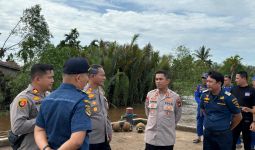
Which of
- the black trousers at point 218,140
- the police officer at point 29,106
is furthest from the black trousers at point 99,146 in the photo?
the black trousers at point 218,140

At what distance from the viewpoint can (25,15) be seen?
27.0m

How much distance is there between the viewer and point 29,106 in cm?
325

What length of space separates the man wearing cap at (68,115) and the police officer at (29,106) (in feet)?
2.04

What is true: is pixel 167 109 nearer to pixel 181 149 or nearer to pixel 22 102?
pixel 22 102

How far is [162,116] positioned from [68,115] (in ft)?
8.27

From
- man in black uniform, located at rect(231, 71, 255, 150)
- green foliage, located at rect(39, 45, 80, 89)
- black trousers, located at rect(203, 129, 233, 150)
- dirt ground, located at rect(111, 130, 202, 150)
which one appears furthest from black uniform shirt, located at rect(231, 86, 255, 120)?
green foliage, located at rect(39, 45, 80, 89)

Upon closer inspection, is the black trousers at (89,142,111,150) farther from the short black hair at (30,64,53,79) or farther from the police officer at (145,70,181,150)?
the short black hair at (30,64,53,79)

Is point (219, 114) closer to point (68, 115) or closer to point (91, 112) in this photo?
point (91, 112)

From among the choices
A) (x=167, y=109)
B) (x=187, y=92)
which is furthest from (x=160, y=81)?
(x=187, y=92)

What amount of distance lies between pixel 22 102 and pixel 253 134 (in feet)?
17.4

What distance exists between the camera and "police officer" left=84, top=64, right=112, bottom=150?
431cm

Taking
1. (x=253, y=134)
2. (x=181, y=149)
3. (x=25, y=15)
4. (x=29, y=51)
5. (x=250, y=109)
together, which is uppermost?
(x=25, y=15)

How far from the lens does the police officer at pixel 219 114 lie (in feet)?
16.4

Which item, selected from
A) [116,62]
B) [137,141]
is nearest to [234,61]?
[116,62]
